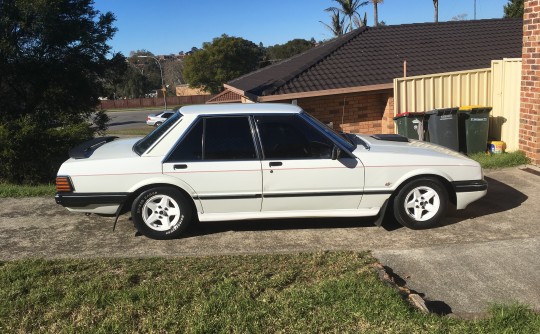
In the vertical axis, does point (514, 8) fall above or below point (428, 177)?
above

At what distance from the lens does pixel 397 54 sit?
14555mm

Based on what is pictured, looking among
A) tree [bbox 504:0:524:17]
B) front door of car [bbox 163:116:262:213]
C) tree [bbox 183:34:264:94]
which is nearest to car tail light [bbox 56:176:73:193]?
front door of car [bbox 163:116:262:213]

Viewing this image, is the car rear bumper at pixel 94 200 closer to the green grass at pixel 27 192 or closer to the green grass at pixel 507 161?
the green grass at pixel 27 192

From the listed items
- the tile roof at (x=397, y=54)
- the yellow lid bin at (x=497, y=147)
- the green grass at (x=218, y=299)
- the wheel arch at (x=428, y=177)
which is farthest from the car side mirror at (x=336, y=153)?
the tile roof at (x=397, y=54)

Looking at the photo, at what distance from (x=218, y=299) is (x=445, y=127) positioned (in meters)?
6.79

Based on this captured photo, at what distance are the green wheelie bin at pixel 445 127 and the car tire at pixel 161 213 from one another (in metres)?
5.68

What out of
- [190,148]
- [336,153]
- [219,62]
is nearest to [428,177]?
[336,153]

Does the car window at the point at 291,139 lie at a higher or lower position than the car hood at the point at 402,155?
higher

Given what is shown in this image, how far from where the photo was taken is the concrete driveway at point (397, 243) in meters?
4.28

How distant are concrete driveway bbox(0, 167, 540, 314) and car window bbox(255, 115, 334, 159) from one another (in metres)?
0.88

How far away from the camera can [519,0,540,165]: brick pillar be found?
8.01 m

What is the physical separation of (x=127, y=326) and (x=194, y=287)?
0.67 m

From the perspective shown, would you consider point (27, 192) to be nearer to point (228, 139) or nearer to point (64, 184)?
point (64, 184)

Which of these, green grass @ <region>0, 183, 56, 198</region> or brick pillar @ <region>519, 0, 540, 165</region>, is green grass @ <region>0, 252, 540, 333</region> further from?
brick pillar @ <region>519, 0, 540, 165</region>
